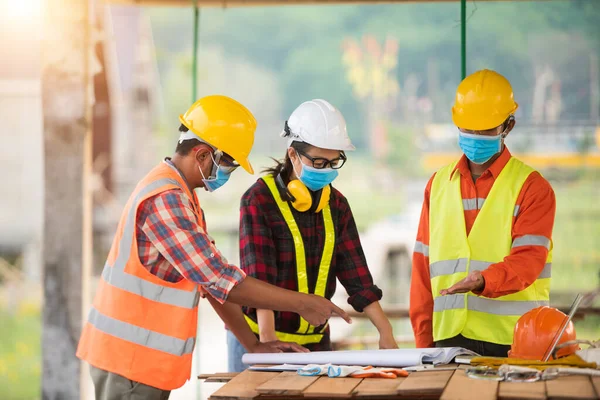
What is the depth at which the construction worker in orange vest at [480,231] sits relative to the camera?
12.1 ft

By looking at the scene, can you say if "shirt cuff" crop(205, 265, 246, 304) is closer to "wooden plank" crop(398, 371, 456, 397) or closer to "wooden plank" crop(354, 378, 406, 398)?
"wooden plank" crop(354, 378, 406, 398)

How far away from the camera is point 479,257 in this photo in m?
3.81

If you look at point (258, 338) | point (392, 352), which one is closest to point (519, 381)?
point (392, 352)

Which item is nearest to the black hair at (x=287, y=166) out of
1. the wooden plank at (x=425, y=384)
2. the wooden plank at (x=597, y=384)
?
the wooden plank at (x=425, y=384)

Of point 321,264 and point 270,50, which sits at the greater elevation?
point 270,50

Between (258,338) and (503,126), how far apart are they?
1565 millimetres

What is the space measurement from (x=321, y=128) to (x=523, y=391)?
1.62 meters

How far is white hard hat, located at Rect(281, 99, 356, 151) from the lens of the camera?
151 inches

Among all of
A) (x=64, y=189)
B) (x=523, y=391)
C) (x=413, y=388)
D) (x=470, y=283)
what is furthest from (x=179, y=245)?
(x=64, y=189)

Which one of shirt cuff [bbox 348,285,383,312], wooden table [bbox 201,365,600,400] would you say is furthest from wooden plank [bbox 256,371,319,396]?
shirt cuff [bbox 348,285,383,312]

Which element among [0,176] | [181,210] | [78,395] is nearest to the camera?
[181,210]

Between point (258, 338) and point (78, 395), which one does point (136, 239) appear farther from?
point (78, 395)

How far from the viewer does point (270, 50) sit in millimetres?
30844

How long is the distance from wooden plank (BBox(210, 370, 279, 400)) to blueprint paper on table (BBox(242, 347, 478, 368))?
6.8 inches
